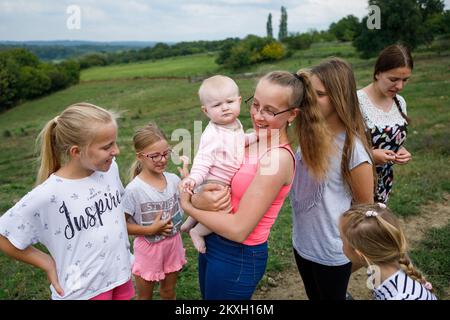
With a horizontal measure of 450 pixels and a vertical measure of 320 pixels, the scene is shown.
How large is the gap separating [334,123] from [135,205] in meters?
1.52

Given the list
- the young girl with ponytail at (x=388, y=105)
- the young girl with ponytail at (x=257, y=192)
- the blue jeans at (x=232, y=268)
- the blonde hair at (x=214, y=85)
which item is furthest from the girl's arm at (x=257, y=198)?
the young girl with ponytail at (x=388, y=105)

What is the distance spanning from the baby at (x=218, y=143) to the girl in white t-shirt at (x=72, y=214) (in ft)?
1.69

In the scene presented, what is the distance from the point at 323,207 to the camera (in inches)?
90.8

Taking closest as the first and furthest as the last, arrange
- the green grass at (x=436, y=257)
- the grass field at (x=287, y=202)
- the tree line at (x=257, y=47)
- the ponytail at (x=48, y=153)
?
the ponytail at (x=48, y=153), the green grass at (x=436, y=257), the grass field at (x=287, y=202), the tree line at (x=257, y=47)

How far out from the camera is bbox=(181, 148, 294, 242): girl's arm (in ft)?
6.06

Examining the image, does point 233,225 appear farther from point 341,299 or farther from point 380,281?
point 341,299

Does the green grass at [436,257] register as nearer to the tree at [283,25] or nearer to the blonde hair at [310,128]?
the blonde hair at [310,128]

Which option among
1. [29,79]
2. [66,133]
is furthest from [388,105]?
[29,79]

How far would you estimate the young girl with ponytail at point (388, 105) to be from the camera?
125 inches

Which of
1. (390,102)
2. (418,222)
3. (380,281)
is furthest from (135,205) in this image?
(418,222)

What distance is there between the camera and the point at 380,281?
1.95 metres

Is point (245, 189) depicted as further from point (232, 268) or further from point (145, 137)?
point (145, 137)

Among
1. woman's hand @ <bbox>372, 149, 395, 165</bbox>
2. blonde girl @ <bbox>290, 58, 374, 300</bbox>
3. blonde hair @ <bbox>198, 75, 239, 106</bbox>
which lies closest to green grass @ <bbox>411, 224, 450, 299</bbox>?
woman's hand @ <bbox>372, 149, 395, 165</bbox>

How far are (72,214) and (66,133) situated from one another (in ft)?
1.50
